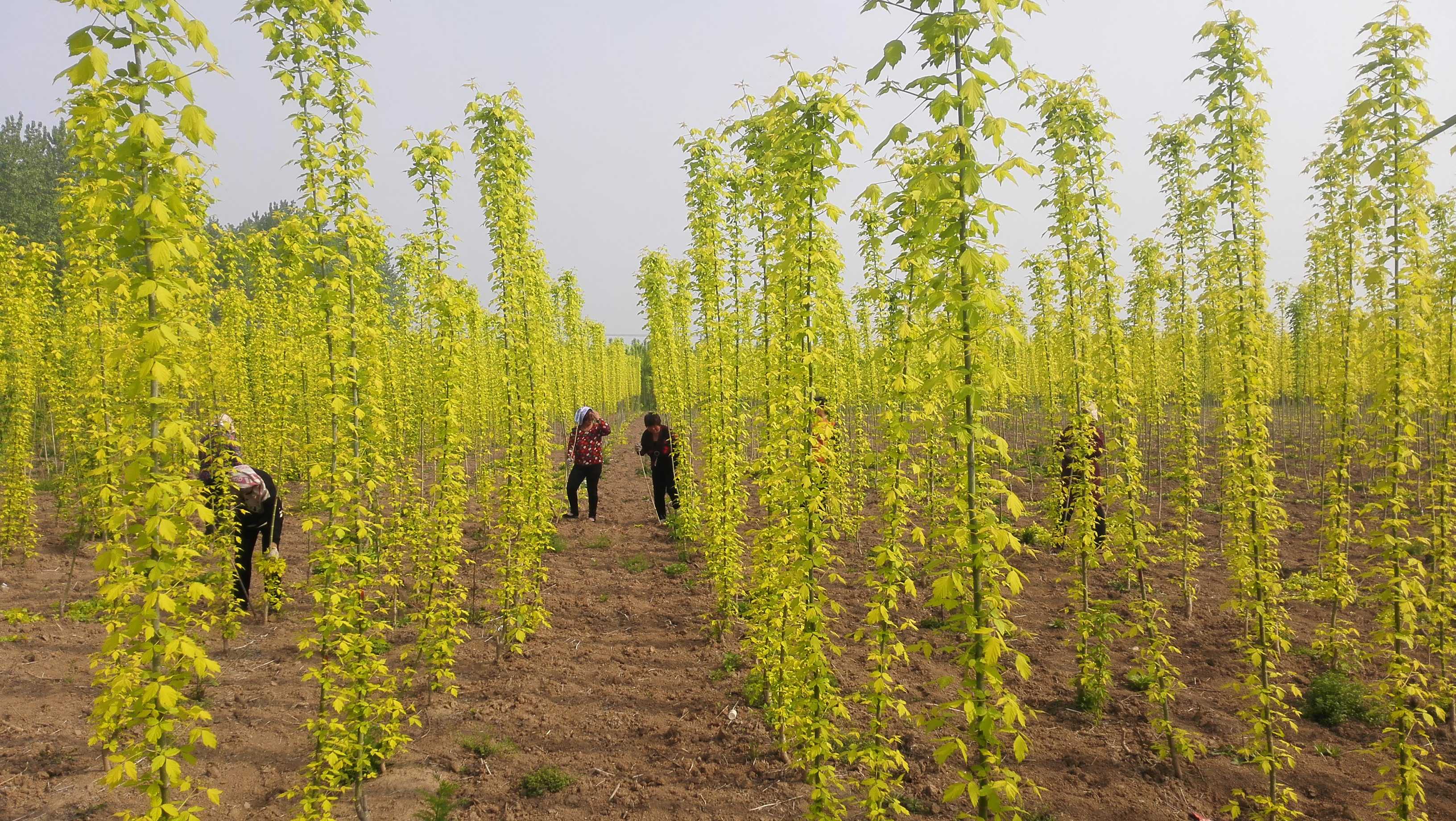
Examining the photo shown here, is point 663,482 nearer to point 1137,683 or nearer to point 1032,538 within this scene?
point 1032,538

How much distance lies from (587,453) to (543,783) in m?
7.18

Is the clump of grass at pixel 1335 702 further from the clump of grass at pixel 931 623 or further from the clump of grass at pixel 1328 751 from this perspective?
the clump of grass at pixel 931 623

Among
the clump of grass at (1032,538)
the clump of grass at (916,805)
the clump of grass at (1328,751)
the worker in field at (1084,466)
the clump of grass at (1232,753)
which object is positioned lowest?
the clump of grass at (1328,751)

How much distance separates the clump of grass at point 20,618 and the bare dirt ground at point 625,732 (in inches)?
3.6

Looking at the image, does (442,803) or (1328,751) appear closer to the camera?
(442,803)

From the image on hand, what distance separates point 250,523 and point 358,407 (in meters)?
4.48

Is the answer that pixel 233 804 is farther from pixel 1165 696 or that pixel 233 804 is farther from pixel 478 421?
pixel 478 421

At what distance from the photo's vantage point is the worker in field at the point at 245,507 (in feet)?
20.5

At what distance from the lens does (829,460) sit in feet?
15.2

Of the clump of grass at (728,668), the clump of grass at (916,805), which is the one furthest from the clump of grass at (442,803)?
the clump of grass at (916,805)

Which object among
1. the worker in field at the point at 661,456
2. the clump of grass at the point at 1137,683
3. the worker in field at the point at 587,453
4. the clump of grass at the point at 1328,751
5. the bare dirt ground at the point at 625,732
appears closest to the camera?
the bare dirt ground at the point at 625,732

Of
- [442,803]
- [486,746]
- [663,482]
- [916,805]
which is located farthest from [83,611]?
[916,805]

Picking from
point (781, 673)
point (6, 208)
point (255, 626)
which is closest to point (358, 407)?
point (781, 673)

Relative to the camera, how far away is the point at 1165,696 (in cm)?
471
